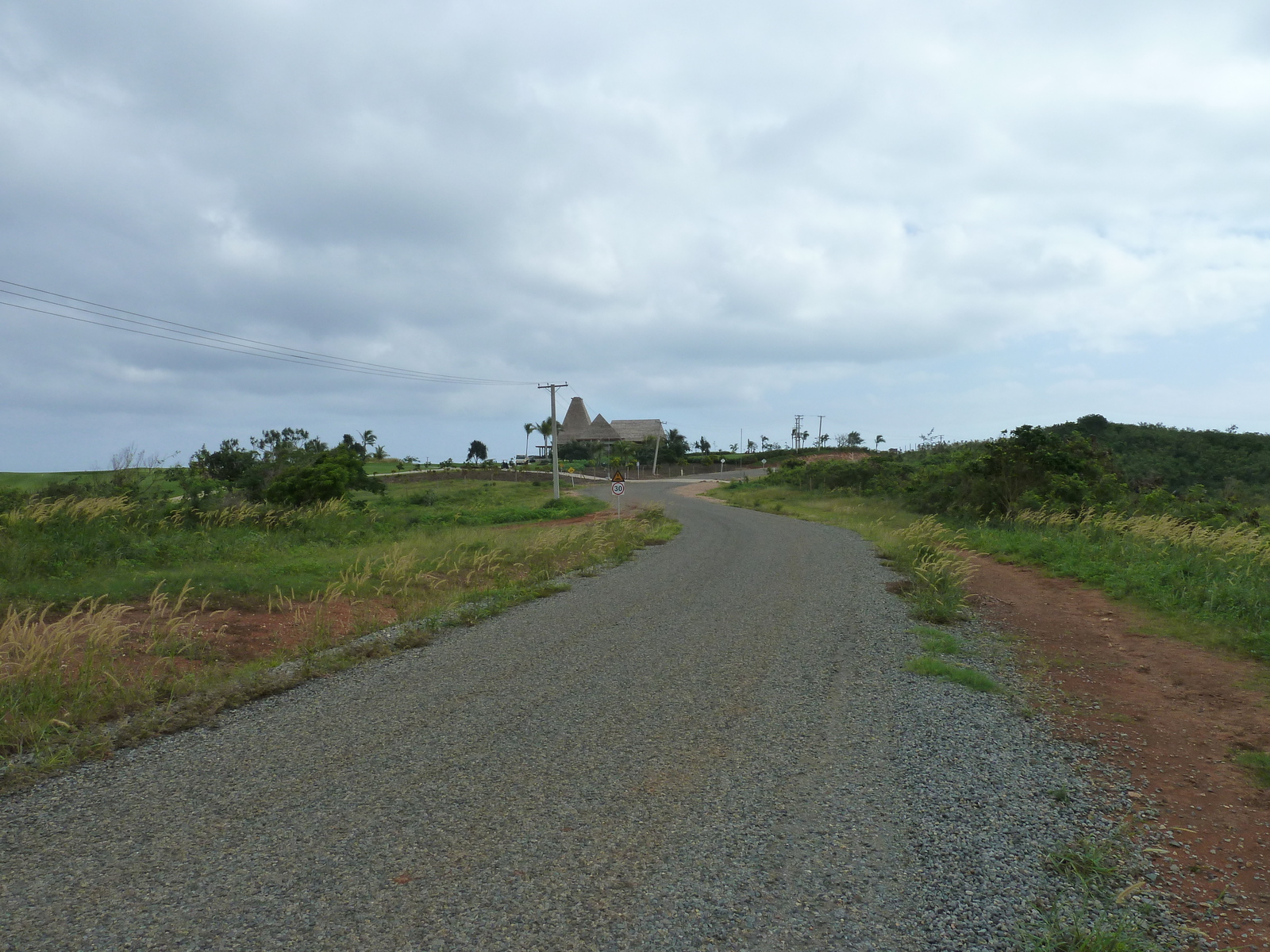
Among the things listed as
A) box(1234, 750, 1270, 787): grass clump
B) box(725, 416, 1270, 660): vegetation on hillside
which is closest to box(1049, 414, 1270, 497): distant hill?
box(725, 416, 1270, 660): vegetation on hillside

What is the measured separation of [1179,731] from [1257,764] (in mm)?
901

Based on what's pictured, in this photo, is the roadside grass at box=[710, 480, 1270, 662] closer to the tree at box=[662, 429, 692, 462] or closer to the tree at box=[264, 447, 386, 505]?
the tree at box=[264, 447, 386, 505]

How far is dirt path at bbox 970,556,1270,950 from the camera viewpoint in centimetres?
412

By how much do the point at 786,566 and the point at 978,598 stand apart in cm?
472

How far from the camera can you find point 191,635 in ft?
31.0

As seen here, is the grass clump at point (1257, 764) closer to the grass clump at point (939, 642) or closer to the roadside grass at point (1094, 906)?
the roadside grass at point (1094, 906)

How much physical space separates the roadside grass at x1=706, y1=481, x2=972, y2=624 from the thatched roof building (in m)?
56.5

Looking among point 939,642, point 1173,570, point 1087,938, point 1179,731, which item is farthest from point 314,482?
point 1087,938

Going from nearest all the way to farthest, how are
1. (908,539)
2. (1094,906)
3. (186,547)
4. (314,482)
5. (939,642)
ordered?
(1094,906) < (939,642) < (186,547) < (908,539) < (314,482)

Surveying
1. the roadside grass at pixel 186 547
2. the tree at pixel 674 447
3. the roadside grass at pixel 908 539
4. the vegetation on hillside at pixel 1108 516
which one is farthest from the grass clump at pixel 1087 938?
the tree at pixel 674 447

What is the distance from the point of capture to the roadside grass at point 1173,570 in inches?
419

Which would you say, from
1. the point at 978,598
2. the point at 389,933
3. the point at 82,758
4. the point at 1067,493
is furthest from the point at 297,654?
the point at 1067,493

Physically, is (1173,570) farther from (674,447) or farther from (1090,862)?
(674,447)

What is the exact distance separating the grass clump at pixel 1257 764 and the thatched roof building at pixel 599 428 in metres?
98.4
